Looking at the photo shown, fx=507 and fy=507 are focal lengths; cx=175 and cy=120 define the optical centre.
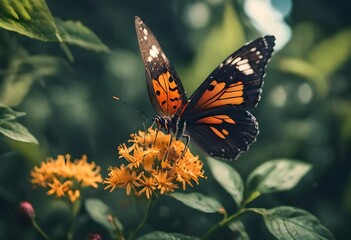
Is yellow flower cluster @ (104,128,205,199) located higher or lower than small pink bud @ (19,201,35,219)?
higher

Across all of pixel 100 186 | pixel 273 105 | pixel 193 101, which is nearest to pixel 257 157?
pixel 273 105

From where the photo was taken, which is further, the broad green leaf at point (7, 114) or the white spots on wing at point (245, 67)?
the white spots on wing at point (245, 67)

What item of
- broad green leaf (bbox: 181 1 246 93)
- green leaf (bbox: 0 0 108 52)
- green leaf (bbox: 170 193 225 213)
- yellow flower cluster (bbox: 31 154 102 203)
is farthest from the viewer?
broad green leaf (bbox: 181 1 246 93)

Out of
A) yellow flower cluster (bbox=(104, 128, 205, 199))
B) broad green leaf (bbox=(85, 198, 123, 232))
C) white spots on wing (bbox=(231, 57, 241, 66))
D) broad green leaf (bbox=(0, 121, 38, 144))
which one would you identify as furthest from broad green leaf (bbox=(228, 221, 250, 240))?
broad green leaf (bbox=(0, 121, 38, 144))

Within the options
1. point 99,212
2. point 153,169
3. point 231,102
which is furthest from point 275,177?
point 99,212

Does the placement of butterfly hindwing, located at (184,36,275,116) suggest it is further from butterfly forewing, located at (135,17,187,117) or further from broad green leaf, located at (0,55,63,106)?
broad green leaf, located at (0,55,63,106)

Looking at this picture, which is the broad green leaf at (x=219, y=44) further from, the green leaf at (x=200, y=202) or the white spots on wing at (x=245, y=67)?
the green leaf at (x=200, y=202)

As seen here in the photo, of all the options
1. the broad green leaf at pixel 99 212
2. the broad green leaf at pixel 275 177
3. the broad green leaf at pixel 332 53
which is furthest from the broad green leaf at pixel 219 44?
the broad green leaf at pixel 99 212

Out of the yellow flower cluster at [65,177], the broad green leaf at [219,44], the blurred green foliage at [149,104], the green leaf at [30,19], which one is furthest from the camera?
the broad green leaf at [219,44]
